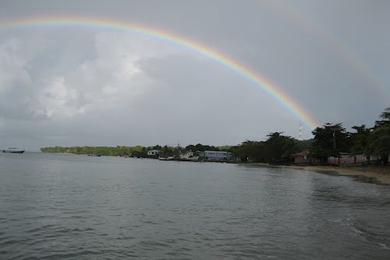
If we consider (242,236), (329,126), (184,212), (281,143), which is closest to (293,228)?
(242,236)

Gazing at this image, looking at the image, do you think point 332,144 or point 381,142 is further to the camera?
point 332,144

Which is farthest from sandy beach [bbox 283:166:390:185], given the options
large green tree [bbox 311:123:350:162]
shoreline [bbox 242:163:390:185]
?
large green tree [bbox 311:123:350:162]

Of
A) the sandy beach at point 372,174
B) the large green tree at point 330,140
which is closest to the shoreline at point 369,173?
the sandy beach at point 372,174

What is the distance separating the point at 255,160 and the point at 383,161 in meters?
100.0

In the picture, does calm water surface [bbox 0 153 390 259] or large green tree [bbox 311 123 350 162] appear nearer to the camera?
calm water surface [bbox 0 153 390 259]

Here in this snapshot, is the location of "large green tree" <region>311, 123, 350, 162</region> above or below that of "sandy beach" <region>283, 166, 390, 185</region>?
above

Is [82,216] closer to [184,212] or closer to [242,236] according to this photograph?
[184,212]

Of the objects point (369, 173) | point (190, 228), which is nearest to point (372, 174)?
point (369, 173)

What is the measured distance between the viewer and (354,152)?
10519 centimetres

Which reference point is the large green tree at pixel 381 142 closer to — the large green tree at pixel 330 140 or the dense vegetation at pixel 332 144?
the dense vegetation at pixel 332 144

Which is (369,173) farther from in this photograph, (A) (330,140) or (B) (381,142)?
(A) (330,140)

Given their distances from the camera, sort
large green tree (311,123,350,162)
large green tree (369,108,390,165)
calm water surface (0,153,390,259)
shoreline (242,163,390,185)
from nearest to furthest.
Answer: calm water surface (0,153,390,259)
shoreline (242,163,390,185)
large green tree (369,108,390,165)
large green tree (311,123,350,162)

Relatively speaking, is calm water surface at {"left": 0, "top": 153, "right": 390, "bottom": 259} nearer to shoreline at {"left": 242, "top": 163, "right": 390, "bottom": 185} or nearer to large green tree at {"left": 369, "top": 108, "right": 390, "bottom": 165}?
shoreline at {"left": 242, "top": 163, "right": 390, "bottom": 185}

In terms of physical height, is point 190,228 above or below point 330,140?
below
